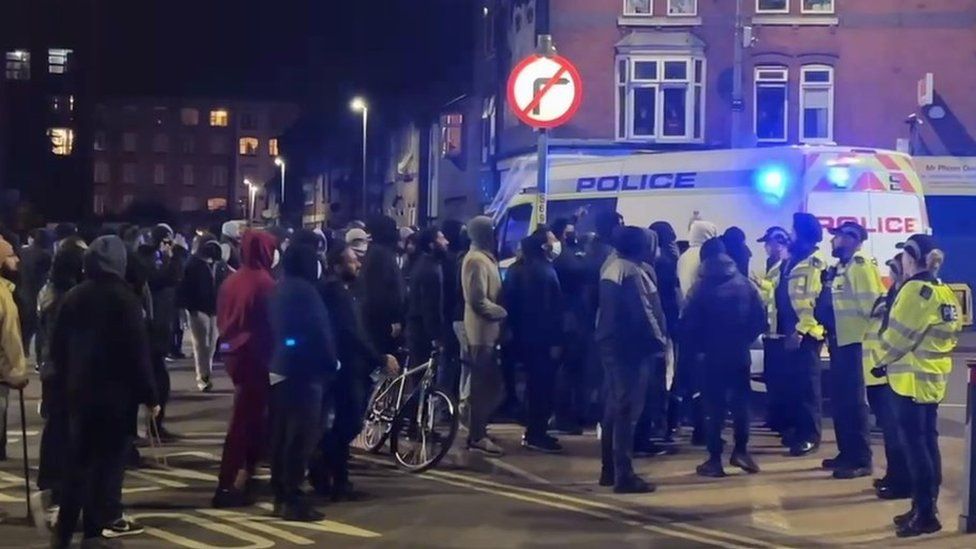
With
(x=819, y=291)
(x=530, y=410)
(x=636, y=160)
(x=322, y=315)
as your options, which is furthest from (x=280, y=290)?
(x=636, y=160)

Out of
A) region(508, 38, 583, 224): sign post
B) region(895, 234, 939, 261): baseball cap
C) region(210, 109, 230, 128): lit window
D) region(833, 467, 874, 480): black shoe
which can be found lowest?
region(833, 467, 874, 480): black shoe

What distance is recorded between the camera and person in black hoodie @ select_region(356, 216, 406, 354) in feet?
37.7

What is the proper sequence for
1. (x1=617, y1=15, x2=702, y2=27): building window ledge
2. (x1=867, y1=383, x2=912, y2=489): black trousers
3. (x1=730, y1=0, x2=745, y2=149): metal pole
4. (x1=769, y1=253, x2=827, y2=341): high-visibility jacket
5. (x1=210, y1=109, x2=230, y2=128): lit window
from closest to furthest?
(x1=867, y1=383, x2=912, y2=489): black trousers, (x1=769, y1=253, x2=827, y2=341): high-visibility jacket, (x1=730, y1=0, x2=745, y2=149): metal pole, (x1=617, y1=15, x2=702, y2=27): building window ledge, (x1=210, y1=109, x2=230, y2=128): lit window

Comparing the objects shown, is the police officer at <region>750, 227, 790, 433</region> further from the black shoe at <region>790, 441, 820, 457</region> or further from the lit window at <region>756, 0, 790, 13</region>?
the lit window at <region>756, 0, 790, 13</region>

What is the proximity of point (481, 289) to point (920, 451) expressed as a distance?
4.08m

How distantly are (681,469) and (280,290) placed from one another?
13.8 ft

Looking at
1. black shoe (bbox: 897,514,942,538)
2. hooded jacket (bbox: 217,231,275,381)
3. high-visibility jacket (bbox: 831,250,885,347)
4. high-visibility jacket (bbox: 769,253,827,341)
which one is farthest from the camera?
high-visibility jacket (bbox: 769,253,827,341)

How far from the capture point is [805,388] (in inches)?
488

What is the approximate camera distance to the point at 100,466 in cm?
811

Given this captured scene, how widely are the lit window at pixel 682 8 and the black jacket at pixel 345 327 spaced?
2476 cm

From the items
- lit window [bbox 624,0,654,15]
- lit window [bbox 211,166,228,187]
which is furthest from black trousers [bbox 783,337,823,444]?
lit window [bbox 211,166,228,187]

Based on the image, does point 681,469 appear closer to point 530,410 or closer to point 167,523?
point 530,410

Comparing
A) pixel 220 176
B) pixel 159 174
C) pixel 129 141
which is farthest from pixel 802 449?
pixel 129 141

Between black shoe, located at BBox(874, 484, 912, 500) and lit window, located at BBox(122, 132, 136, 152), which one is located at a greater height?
lit window, located at BBox(122, 132, 136, 152)
